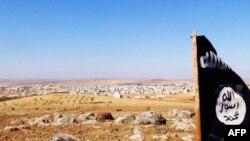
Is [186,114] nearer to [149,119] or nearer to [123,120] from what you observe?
[149,119]

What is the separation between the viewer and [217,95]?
21.4ft

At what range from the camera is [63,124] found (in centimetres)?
2988

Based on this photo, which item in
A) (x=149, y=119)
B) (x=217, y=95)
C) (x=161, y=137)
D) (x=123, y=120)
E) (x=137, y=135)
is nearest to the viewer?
(x=217, y=95)

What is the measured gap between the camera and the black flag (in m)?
6.45

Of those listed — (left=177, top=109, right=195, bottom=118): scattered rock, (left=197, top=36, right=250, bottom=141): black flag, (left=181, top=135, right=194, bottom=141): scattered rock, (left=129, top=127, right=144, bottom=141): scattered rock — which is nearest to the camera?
(left=197, top=36, right=250, bottom=141): black flag

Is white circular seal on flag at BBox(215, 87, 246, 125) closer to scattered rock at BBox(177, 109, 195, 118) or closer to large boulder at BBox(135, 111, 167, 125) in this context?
large boulder at BBox(135, 111, 167, 125)

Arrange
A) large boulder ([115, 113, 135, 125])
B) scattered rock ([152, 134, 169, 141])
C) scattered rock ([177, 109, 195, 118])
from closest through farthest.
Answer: scattered rock ([152, 134, 169, 141]) < large boulder ([115, 113, 135, 125]) < scattered rock ([177, 109, 195, 118])

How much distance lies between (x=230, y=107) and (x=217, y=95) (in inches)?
11.5

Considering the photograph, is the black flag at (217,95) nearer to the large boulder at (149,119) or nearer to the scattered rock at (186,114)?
the large boulder at (149,119)

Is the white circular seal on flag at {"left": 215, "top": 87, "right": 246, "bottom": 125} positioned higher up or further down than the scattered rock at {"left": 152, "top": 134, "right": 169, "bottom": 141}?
higher up

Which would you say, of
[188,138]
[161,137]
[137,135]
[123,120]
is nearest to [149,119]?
[123,120]

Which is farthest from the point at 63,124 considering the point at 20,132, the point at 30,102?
the point at 30,102

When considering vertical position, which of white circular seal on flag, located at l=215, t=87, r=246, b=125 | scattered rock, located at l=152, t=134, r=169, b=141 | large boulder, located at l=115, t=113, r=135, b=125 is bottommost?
scattered rock, located at l=152, t=134, r=169, b=141

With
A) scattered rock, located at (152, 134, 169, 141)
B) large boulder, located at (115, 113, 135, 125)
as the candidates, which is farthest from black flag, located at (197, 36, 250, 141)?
large boulder, located at (115, 113, 135, 125)
